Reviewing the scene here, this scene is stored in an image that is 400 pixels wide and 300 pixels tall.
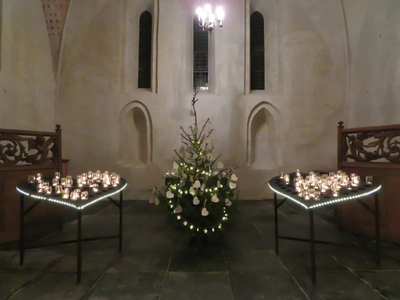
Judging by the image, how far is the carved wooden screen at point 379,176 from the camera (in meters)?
2.96

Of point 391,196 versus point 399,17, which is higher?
point 399,17

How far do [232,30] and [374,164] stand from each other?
5.26 m

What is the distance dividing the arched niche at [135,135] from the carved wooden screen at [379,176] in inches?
190

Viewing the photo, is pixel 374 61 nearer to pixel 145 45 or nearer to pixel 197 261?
pixel 197 261

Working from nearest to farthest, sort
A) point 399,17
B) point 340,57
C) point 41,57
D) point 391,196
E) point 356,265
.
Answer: point 356,265 < point 391,196 < point 399,17 < point 41,57 < point 340,57

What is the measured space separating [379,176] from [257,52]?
17.5ft

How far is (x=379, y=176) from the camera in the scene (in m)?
3.10

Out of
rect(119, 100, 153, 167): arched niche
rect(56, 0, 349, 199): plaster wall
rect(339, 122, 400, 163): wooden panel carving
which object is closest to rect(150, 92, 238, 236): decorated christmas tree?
rect(339, 122, 400, 163): wooden panel carving

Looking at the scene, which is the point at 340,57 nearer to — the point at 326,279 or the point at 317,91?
the point at 317,91

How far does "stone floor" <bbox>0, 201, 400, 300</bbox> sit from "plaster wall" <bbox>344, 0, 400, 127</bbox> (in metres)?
3.67

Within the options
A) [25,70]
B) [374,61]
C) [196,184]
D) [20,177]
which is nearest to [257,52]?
[374,61]

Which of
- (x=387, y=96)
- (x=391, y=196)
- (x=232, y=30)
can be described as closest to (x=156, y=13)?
(x=232, y=30)

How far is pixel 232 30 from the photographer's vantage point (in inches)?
254

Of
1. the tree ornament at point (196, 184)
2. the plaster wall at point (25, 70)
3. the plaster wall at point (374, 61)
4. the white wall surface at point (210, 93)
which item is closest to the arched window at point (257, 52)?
the white wall surface at point (210, 93)
